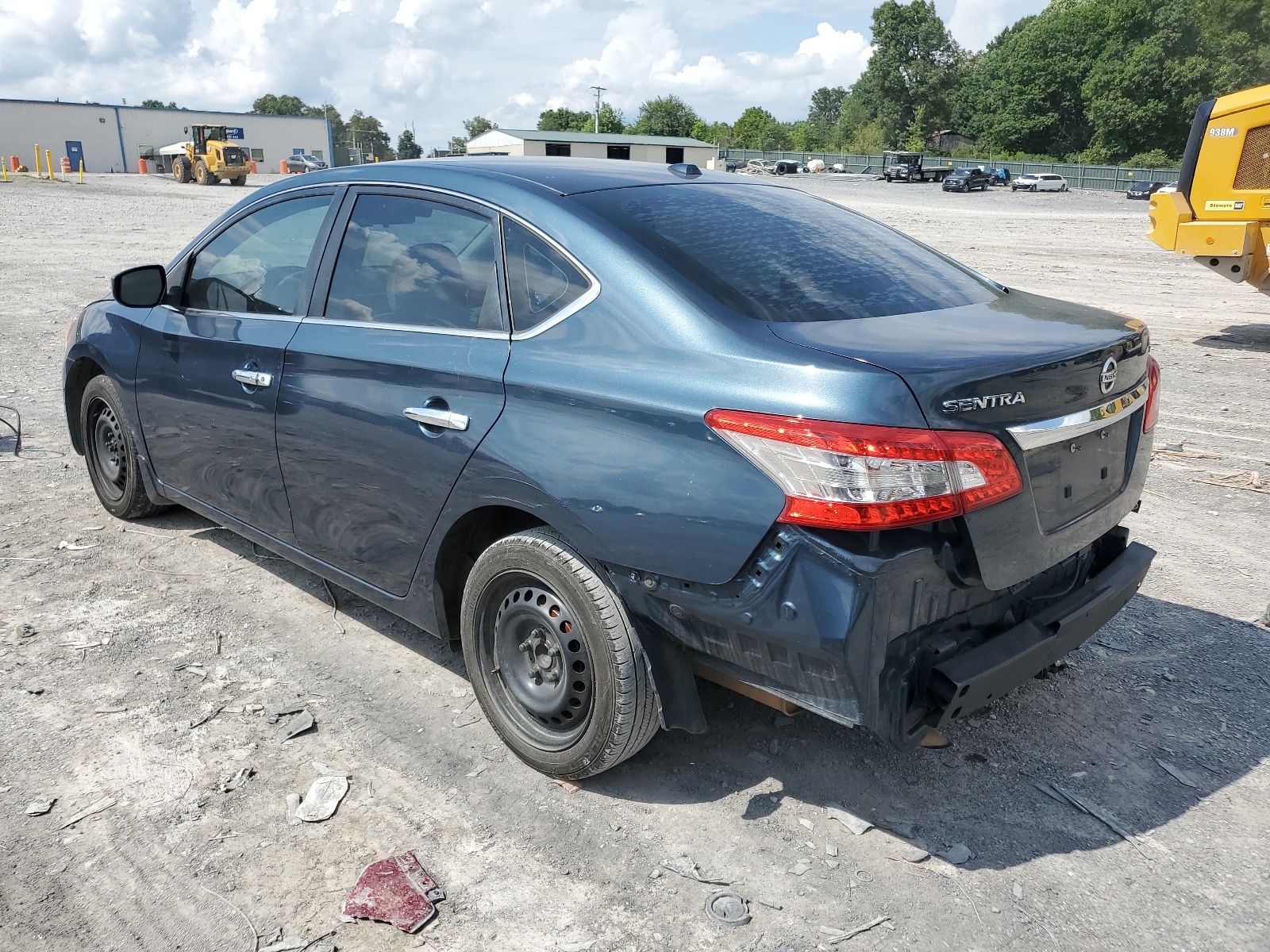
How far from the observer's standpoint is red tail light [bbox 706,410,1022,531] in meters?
2.33

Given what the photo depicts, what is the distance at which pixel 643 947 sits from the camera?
8.11ft

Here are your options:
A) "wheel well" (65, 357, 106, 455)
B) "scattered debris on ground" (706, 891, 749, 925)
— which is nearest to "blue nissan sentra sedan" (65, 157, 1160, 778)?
"scattered debris on ground" (706, 891, 749, 925)

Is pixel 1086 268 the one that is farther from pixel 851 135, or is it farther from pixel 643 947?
pixel 851 135

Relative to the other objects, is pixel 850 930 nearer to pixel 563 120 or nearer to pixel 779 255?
pixel 779 255

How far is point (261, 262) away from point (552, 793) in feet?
7.89

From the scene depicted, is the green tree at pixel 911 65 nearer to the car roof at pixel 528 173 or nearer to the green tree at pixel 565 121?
the green tree at pixel 565 121

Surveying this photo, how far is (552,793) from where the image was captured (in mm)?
3092

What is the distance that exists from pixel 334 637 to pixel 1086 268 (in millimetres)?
16386

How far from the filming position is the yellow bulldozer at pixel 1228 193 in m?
10.5

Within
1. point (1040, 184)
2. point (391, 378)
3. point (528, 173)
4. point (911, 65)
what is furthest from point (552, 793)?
point (911, 65)

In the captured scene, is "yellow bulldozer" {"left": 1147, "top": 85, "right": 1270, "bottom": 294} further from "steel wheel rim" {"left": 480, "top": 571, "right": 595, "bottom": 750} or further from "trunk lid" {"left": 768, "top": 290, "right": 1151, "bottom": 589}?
"steel wheel rim" {"left": 480, "top": 571, "right": 595, "bottom": 750}

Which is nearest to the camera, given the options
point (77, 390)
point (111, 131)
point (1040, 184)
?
point (77, 390)

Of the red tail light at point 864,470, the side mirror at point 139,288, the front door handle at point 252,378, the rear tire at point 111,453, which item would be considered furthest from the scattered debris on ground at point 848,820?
the rear tire at point 111,453

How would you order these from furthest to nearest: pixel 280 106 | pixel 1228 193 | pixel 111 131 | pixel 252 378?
pixel 280 106
pixel 111 131
pixel 1228 193
pixel 252 378
